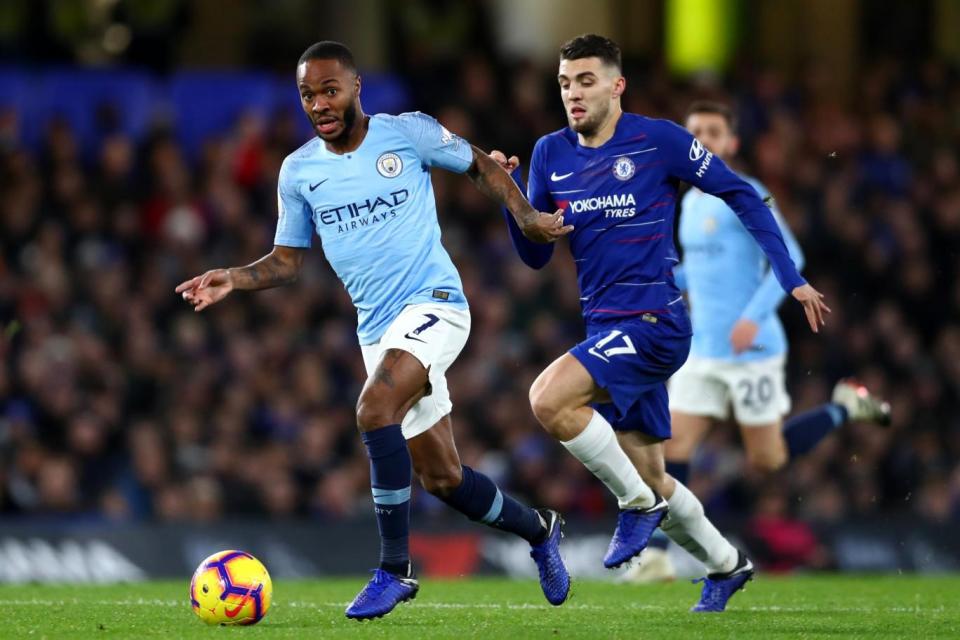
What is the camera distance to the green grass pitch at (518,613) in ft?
21.7

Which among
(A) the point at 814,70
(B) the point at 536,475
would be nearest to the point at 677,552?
(B) the point at 536,475

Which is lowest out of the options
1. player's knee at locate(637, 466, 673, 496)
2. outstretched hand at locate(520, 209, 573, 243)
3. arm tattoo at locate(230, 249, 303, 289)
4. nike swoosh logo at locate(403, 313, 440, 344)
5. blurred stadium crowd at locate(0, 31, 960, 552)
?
blurred stadium crowd at locate(0, 31, 960, 552)

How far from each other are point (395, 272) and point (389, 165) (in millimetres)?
461

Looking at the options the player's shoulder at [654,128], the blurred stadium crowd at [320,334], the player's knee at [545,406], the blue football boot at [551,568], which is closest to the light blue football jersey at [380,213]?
the player's knee at [545,406]

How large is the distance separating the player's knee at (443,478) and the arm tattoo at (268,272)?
1.05m

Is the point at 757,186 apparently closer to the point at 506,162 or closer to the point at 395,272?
the point at 506,162

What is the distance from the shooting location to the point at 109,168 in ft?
47.5

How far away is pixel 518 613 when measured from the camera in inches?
299

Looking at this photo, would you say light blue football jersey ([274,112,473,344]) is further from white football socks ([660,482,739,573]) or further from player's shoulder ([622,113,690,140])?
white football socks ([660,482,739,573])

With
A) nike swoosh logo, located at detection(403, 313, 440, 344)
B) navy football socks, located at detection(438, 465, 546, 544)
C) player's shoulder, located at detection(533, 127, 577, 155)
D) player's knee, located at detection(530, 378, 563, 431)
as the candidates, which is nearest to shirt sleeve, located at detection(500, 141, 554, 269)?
player's shoulder, located at detection(533, 127, 577, 155)

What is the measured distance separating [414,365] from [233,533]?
5.35m

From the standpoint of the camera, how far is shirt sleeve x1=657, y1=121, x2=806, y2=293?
7312 mm

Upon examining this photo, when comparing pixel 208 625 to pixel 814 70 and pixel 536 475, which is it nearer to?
pixel 536 475

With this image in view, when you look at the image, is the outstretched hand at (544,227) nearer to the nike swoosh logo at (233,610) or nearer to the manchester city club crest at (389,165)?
the manchester city club crest at (389,165)
